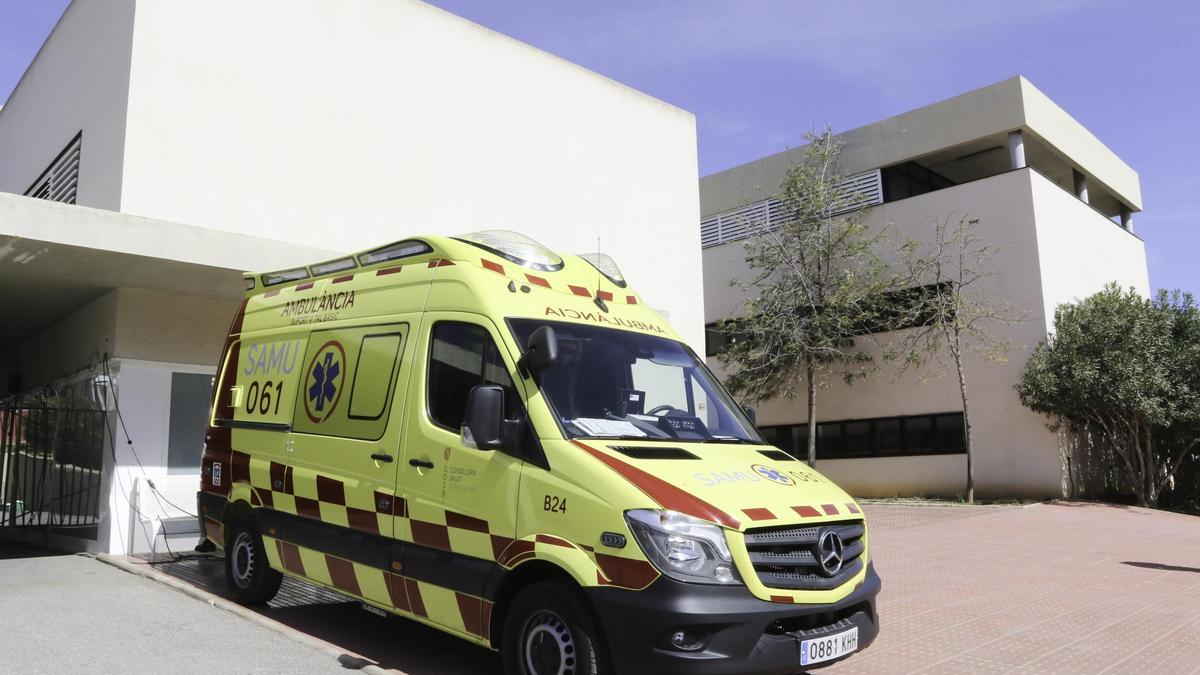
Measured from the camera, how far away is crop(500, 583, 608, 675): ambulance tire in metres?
4.30

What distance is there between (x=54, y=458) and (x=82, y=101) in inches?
201

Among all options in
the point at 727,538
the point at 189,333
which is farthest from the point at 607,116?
the point at 727,538

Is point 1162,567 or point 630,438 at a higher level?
point 630,438

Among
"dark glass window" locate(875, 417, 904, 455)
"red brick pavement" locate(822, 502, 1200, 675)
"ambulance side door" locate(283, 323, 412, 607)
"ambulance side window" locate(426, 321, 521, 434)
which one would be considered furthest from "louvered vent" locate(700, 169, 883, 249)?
"ambulance side window" locate(426, 321, 521, 434)

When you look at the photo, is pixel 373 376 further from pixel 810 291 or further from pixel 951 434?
pixel 951 434

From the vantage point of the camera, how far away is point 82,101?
40.9ft

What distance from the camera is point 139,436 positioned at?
34.1 ft

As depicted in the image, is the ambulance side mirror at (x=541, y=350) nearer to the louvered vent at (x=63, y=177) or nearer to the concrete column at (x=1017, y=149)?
the louvered vent at (x=63, y=177)

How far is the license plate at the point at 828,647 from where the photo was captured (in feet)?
14.1

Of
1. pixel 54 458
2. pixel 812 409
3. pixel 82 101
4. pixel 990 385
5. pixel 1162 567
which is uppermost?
pixel 82 101

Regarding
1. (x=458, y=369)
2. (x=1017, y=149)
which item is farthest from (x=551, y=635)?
(x=1017, y=149)

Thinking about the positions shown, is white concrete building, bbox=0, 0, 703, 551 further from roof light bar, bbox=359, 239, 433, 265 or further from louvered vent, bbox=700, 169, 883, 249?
louvered vent, bbox=700, 169, 883, 249

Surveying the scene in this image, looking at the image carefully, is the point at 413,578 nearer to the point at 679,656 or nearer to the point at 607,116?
the point at 679,656

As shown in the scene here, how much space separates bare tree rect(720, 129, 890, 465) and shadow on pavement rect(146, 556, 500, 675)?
15.7 m
